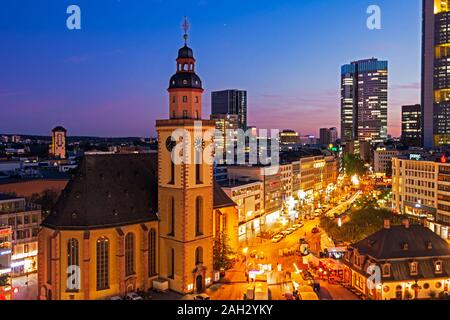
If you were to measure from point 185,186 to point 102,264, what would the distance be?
11.6m

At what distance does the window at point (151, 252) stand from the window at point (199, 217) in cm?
490

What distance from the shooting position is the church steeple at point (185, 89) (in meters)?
50.3

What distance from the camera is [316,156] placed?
14050 cm

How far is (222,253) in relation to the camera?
184 feet

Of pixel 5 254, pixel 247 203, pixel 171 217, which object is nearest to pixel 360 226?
pixel 247 203

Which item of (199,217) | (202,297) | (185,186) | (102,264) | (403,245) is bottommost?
(202,297)

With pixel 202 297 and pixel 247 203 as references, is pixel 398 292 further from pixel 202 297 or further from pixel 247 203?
pixel 247 203

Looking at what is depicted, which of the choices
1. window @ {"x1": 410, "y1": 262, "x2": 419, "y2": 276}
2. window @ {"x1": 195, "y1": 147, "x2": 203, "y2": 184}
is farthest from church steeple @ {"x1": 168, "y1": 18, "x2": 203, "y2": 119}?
window @ {"x1": 410, "y1": 262, "x2": 419, "y2": 276}

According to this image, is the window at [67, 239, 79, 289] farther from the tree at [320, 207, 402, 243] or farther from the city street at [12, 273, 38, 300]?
the tree at [320, 207, 402, 243]

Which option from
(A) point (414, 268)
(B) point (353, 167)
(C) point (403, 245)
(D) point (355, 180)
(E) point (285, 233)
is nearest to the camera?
(A) point (414, 268)

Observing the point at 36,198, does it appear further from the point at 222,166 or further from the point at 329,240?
the point at 329,240

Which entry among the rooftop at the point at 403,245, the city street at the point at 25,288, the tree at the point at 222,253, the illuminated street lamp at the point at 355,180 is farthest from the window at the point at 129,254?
the illuminated street lamp at the point at 355,180

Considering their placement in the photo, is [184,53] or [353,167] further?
[353,167]
